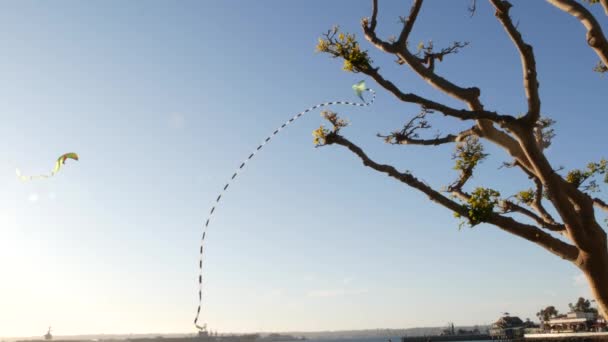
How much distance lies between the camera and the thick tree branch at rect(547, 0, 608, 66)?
32.1 feet

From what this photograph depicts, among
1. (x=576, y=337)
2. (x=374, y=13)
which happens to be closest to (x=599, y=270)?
(x=374, y=13)

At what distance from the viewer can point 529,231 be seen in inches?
443

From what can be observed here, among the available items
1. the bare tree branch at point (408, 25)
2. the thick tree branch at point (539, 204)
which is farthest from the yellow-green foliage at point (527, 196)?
the bare tree branch at point (408, 25)

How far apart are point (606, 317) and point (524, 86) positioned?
5328mm

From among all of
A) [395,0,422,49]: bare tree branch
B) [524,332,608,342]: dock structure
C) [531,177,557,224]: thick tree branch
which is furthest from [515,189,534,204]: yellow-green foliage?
[524,332,608,342]: dock structure

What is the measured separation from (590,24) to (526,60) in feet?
4.59

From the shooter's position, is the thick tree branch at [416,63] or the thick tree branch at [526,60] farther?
the thick tree branch at [416,63]

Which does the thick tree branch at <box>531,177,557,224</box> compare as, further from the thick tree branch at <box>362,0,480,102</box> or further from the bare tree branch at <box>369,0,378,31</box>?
the bare tree branch at <box>369,0,378,31</box>

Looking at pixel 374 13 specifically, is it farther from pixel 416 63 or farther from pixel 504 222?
pixel 504 222

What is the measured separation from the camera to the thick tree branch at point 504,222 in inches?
436

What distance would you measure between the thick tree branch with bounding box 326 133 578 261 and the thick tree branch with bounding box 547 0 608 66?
412cm

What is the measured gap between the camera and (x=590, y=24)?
9.78 m

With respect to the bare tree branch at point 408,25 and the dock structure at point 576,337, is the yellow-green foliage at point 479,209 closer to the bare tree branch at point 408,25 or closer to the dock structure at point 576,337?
the bare tree branch at point 408,25

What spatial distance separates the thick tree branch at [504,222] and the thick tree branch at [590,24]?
4.12 meters
